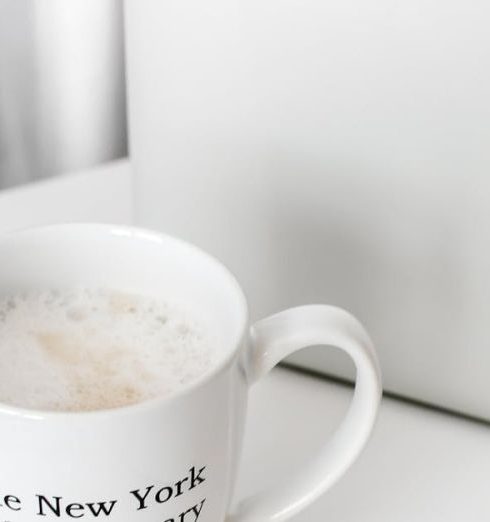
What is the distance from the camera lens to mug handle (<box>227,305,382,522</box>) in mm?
281

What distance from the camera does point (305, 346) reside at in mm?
291

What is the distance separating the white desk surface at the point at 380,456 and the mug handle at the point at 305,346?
0.04 metres

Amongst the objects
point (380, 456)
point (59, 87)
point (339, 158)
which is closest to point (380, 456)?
point (380, 456)

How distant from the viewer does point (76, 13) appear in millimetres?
707

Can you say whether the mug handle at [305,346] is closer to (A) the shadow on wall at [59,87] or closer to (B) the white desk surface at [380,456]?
(B) the white desk surface at [380,456]

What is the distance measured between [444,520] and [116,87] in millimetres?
478

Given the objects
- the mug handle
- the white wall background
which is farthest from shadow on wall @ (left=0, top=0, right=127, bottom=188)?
the mug handle

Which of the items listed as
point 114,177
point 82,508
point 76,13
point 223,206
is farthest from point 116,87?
point 82,508

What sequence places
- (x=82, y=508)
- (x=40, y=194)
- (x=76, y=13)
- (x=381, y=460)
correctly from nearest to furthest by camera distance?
1. (x=82, y=508)
2. (x=381, y=460)
3. (x=40, y=194)
4. (x=76, y=13)

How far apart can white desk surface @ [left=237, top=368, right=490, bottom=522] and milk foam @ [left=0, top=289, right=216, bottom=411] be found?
70 millimetres

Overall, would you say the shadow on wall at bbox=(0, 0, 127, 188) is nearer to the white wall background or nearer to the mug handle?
the white wall background

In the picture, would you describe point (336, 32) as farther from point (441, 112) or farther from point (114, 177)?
point (114, 177)

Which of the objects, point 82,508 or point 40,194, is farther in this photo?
point 40,194

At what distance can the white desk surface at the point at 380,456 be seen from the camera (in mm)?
345
